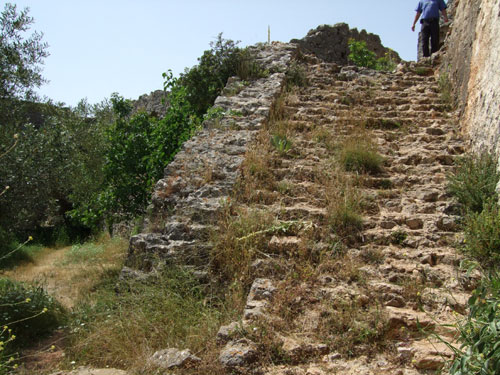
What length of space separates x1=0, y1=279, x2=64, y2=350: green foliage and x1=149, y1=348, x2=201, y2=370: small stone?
2009 millimetres

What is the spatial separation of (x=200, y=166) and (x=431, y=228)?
2.90m

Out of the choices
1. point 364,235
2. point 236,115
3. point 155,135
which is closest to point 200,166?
point 236,115

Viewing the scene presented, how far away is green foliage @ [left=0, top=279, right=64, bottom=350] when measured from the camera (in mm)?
5027

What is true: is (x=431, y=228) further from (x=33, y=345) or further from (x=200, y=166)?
(x=33, y=345)

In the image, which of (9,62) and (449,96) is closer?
(449,96)

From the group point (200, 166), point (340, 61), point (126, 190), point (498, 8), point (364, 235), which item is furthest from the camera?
point (340, 61)

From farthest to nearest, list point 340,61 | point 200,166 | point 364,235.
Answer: point 340,61 → point 200,166 → point 364,235

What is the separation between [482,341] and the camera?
8.63 feet

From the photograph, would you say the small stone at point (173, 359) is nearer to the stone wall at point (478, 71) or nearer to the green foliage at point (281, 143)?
the green foliage at point (281, 143)

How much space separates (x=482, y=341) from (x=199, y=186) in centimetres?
383

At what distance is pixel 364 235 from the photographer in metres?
4.83

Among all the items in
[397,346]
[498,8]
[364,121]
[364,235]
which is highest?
[498,8]

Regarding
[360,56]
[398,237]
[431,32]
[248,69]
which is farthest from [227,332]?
[360,56]

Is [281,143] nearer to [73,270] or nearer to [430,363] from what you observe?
[430,363]
